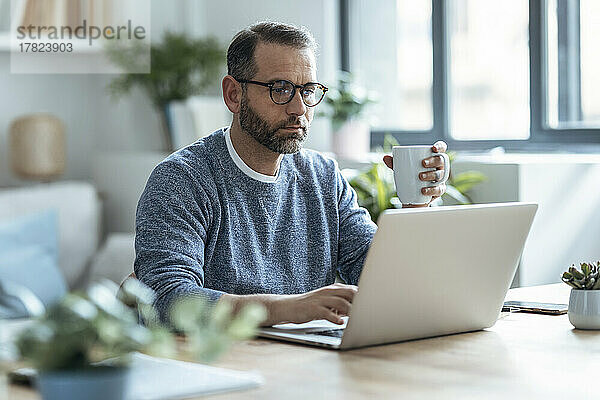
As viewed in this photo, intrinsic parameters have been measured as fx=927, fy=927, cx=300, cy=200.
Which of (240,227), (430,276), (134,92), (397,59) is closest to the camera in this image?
(430,276)

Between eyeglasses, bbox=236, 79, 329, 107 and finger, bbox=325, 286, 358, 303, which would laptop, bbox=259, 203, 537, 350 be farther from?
eyeglasses, bbox=236, 79, 329, 107

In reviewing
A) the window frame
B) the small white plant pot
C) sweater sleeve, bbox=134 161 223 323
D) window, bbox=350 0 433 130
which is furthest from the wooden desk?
window, bbox=350 0 433 130

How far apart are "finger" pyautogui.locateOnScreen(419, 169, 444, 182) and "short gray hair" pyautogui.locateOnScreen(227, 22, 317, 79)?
0.49 m

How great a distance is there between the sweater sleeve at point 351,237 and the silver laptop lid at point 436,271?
1.76ft

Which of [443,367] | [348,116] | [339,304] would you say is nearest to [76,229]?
[348,116]

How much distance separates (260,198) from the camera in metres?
1.95

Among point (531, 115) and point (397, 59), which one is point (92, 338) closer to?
point (531, 115)

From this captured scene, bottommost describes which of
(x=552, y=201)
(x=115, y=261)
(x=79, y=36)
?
(x=115, y=261)

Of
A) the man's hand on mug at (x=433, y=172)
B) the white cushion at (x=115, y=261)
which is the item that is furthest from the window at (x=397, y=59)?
the man's hand on mug at (x=433, y=172)

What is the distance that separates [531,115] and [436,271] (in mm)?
2108

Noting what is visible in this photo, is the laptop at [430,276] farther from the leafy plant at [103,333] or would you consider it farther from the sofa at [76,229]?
the sofa at [76,229]

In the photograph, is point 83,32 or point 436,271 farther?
point 83,32

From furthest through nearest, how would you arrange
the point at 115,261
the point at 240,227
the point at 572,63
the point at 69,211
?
the point at 69,211, the point at 115,261, the point at 572,63, the point at 240,227

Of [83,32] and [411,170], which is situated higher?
[83,32]
